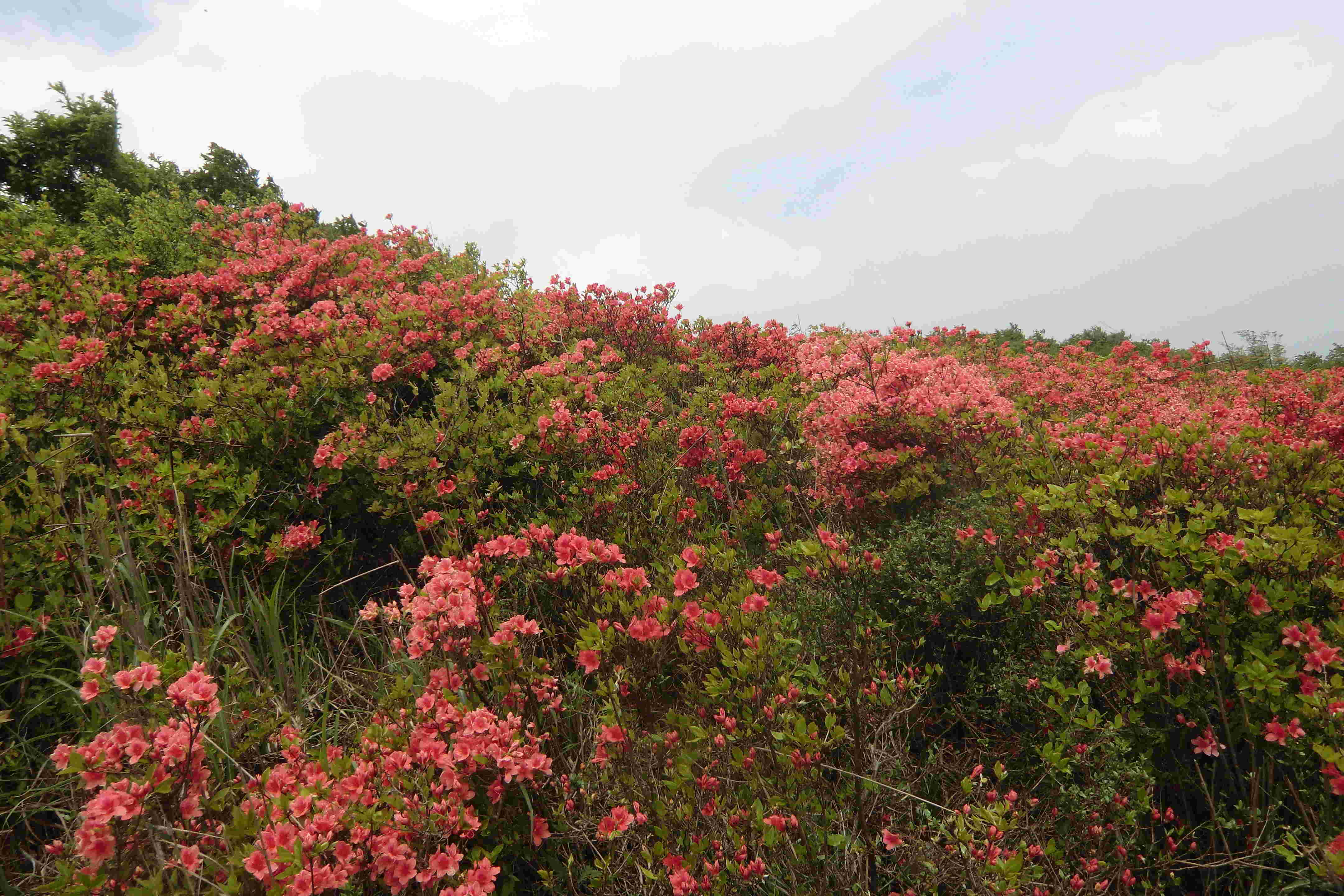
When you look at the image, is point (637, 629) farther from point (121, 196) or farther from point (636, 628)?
point (121, 196)

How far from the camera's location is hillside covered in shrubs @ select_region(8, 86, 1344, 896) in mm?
1875

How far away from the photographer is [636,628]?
8.22 feet

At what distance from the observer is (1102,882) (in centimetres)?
186

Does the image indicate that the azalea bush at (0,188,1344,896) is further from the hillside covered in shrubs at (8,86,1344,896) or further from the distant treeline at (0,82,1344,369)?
the distant treeline at (0,82,1344,369)

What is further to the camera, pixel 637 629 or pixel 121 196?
pixel 121 196

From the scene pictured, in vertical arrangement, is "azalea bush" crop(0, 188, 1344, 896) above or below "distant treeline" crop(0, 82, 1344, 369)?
below

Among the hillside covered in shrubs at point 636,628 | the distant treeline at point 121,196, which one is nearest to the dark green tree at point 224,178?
the distant treeline at point 121,196

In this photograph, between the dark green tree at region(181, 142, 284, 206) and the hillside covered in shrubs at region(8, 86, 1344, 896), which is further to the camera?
the dark green tree at region(181, 142, 284, 206)

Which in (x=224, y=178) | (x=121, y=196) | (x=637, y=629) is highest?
(x=224, y=178)

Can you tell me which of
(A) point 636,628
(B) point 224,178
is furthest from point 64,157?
(A) point 636,628

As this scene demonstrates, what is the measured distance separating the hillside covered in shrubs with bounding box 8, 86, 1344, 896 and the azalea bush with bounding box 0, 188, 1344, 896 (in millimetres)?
22

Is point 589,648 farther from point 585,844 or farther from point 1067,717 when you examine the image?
point 1067,717

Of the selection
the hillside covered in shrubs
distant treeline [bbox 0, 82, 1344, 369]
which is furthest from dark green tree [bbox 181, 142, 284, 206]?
the hillside covered in shrubs

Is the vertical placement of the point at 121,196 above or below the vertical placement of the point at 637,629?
above
